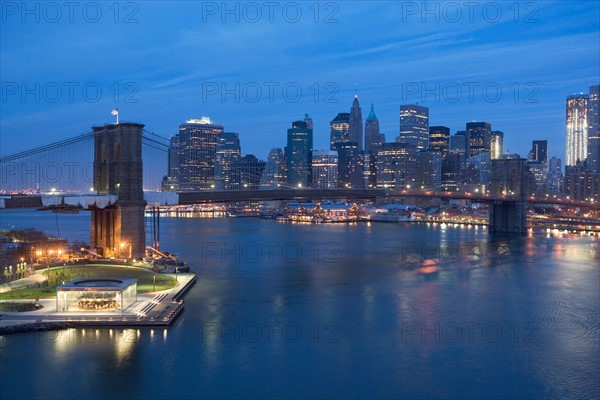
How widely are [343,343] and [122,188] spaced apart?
1258 cm

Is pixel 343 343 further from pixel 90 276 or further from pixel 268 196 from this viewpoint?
pixel 268 196

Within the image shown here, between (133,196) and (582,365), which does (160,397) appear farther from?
(133,196)

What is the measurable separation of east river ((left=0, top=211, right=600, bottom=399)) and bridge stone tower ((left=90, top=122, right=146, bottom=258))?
127 inches

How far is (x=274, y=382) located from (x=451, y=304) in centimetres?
856

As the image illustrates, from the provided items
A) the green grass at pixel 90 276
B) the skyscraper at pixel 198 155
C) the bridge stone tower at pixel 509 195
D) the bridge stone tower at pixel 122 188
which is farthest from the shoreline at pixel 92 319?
the skyscraper at pixel 198 155

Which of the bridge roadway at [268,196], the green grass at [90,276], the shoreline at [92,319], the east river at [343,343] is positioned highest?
the bridge roadway at [268,196]

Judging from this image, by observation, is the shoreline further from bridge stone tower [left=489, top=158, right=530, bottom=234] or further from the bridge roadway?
bridge stone tower [left=489, top=158, right=530, bottom=234]

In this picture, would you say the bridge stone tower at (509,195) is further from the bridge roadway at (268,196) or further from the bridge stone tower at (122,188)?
the bridge stone tower at (122,188)

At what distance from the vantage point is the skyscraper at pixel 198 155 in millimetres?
70188

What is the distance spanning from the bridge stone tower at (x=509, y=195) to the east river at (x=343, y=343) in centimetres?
2465

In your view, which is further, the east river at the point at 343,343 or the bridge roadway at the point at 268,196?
the bridge roadway at the point at 268,196

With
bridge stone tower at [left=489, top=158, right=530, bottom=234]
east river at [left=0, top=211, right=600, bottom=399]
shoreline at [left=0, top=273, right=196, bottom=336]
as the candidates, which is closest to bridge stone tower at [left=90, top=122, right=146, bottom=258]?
east river at [left=0, top=211, right=600, bottom=399]

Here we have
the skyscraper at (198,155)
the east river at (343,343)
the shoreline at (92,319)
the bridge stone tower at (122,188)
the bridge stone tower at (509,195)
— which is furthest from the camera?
the skyscraper at (198,155)

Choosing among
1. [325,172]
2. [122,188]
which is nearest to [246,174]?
[325,172]
